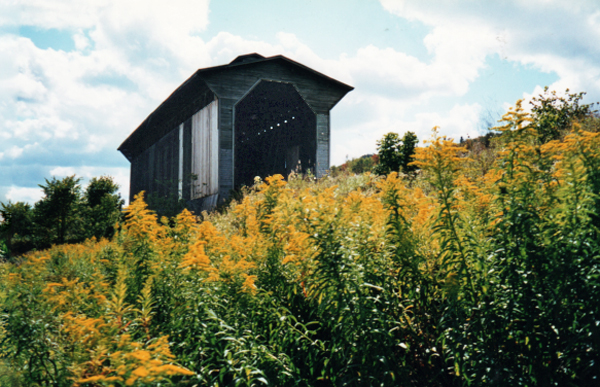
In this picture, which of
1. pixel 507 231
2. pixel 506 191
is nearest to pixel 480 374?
pixel 507 231

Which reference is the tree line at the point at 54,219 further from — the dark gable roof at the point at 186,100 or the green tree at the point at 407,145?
the green tree at the point at 407,145

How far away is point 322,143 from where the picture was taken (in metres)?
16.1

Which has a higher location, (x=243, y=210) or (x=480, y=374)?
(x=243, y=210)

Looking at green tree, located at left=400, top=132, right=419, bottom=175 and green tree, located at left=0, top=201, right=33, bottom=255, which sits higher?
green tree, located at left=400, top=132, right=419, bottom=175

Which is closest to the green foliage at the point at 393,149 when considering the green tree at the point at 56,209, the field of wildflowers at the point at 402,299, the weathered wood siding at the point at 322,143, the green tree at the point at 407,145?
the green tree at the point at 407,145

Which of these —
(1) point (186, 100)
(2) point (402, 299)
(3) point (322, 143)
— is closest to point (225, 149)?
(3) point (322, 143)

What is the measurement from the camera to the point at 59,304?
264cm

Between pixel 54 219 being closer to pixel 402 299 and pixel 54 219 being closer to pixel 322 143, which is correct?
pixel 322 143

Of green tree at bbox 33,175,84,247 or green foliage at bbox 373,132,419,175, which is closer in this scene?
green tree at bbox 33,175,84,247

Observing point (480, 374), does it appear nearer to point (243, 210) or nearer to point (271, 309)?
point (271, 309)

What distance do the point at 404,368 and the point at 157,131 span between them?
24.4m

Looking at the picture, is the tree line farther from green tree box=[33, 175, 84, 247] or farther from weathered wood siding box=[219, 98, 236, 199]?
weathered wood siding box=[219, 98, 236, 199]

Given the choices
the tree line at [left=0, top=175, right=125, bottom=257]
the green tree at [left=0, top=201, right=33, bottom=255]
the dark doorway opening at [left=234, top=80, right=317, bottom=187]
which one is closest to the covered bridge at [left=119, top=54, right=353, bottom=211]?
the dark doorway opening at [left=234, top=80, right=317, bottom=187]

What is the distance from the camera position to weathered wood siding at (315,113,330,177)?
1599cm
